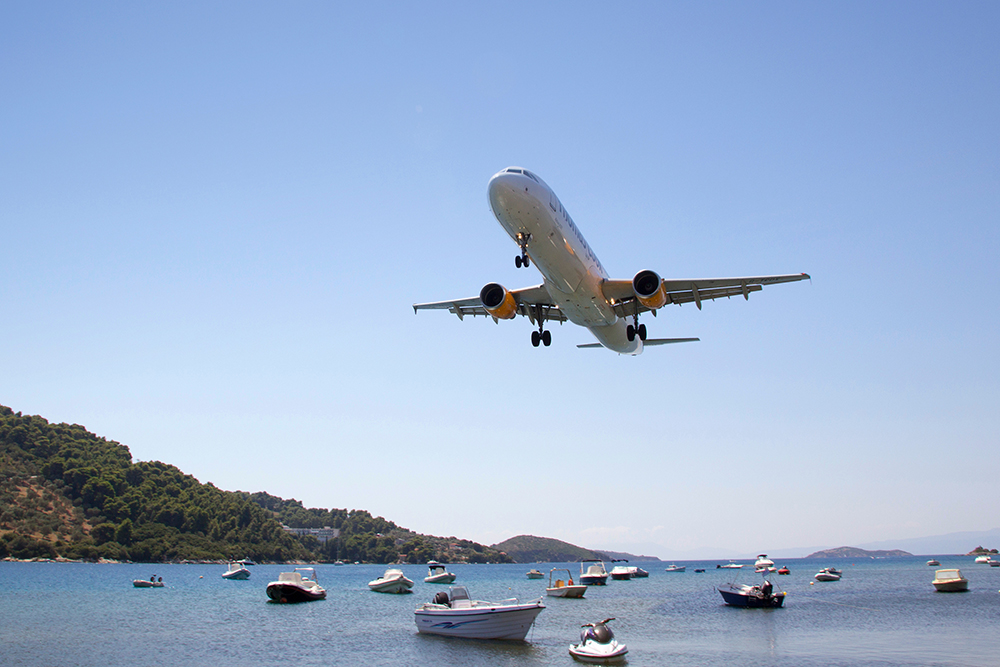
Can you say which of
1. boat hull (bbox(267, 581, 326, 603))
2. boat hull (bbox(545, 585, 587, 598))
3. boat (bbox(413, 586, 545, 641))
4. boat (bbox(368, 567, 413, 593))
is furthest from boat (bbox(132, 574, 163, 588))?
boat (bbox(413, 586, 545, 641))

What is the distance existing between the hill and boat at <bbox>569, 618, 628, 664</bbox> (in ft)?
430

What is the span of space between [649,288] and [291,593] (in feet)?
175

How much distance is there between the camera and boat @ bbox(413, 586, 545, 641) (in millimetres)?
39219

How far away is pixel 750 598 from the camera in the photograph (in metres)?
58.6

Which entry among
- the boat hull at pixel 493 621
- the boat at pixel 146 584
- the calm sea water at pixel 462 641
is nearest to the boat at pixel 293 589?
the calm sea water at pixel 462 641

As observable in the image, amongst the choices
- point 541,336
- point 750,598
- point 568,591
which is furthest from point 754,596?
point 541,336


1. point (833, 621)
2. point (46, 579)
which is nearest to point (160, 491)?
point (46, 579)

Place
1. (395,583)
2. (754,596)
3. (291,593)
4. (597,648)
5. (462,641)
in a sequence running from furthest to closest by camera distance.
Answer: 1. (395,583)
2. (291,593)
3. (754,596)
4. (462,641)
5. (597,648)

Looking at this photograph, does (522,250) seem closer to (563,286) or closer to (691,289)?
(563,286)

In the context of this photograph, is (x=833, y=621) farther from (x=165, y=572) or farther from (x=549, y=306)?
(x=165, y=572)

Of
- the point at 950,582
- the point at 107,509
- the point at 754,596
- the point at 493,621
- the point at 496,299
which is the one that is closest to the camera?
the point at 496,299

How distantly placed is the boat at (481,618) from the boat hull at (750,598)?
87.5 ft

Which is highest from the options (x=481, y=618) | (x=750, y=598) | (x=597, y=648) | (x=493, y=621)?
(x=481, y=618)

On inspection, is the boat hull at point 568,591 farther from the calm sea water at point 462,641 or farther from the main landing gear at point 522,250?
the main landing gear at point 522,250
